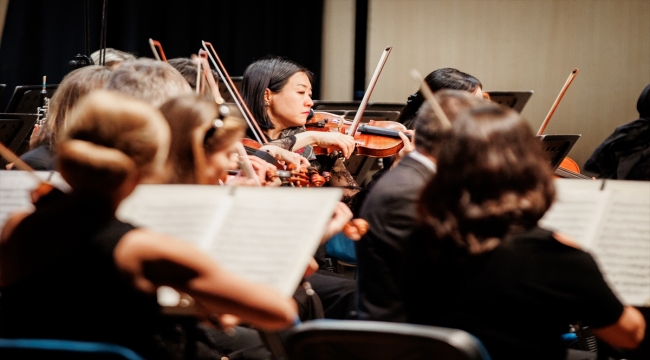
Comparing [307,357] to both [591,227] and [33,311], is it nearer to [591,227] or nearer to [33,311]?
[33,311]

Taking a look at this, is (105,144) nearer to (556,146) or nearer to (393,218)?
(393,218)

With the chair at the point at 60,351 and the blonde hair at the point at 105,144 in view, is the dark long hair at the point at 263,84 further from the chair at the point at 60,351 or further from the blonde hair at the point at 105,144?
the chair at the point at 60,351

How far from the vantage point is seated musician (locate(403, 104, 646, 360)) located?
146 centimetres

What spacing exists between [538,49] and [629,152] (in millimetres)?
2323

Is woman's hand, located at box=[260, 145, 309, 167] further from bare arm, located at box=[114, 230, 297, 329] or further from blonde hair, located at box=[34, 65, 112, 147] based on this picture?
bare arm, located at box=[114, 230, 297, 329]

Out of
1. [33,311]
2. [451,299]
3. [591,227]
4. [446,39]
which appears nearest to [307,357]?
[451,299]

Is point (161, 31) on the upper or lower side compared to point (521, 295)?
upper

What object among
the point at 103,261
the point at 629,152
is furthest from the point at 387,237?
the point at 629,152

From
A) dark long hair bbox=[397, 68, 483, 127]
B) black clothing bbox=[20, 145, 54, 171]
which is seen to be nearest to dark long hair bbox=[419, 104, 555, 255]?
black clothing bbox=[20, 145, 54, 171]

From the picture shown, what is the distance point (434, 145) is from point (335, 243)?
1.16m

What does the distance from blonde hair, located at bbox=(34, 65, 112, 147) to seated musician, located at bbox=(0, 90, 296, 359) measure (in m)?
1.00

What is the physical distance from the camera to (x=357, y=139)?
141 inches

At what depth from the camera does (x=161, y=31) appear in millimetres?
5730

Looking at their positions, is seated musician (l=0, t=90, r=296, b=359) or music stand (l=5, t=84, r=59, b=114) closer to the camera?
seated musician (l=0, t=90, r=296, b=359)
